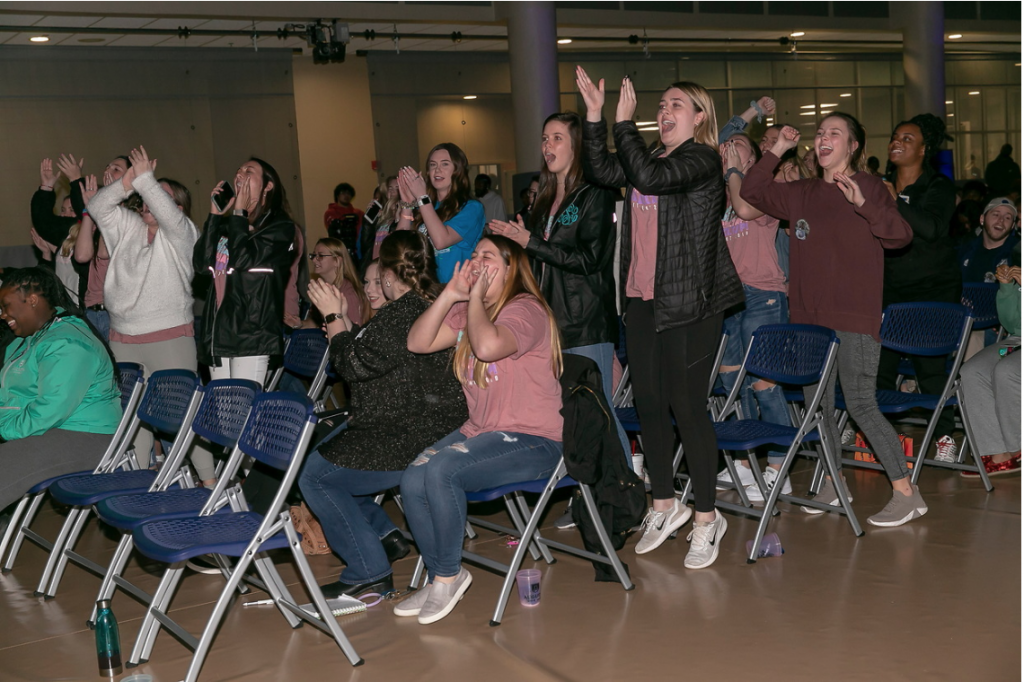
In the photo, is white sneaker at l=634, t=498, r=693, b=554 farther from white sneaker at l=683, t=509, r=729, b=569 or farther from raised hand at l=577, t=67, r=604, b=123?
raised hand at l=577, t=67, r=604, b=123

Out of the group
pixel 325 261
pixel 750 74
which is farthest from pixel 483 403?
pixel 750 74

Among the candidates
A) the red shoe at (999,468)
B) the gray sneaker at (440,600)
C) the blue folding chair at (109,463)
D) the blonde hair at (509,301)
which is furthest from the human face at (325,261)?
the red shoe at (999,468)

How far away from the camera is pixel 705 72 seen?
1485 cm

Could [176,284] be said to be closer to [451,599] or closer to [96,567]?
[96,567]

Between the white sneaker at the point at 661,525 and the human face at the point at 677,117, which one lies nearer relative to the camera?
the human face at the point at 677,117

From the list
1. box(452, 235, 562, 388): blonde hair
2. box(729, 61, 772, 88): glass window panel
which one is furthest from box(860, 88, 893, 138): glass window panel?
box(452, 235, 562, 388): blonde hair

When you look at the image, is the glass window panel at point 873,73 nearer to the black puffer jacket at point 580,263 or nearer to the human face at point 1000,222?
the human face at point 1000,222

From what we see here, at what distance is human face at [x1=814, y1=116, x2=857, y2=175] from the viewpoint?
390 centimetres

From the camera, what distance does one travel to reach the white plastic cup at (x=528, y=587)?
3.32 m

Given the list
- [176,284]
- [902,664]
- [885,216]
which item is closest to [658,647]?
[902,664]

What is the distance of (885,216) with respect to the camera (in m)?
3.78

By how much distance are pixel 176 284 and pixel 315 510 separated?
174 centimetres

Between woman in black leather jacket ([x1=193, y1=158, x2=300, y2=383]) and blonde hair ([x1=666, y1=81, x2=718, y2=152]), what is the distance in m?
1.90

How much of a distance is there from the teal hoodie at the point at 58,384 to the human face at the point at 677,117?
238cm
